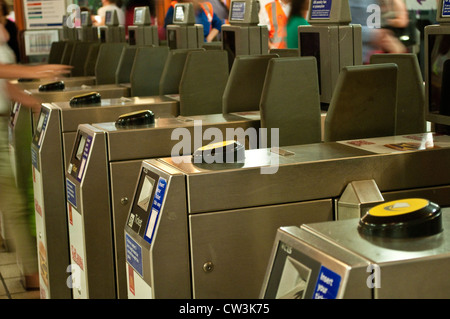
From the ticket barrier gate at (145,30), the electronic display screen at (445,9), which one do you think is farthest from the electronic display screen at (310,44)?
the ticket barrier gate at (145,30)

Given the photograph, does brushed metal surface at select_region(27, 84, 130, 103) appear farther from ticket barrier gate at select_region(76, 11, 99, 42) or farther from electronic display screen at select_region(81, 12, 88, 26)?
electronic display screen at select_region(81, 12, 88, 26)

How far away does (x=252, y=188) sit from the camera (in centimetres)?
185

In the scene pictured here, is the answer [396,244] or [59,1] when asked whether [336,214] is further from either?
[59,1]

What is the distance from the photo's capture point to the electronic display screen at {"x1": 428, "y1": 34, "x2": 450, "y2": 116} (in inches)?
86.7

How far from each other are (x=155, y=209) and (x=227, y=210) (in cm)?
18

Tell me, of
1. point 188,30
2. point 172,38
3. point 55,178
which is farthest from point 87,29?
point 55,178

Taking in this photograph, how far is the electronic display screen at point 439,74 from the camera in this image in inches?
86.7

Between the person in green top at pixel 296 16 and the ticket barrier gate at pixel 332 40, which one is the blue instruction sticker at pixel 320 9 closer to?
the ticket barrier gate at pixel 332 40

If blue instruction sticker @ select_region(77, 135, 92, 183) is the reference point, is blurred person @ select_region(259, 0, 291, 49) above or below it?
above

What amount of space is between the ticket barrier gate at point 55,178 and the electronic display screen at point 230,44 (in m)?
0.69

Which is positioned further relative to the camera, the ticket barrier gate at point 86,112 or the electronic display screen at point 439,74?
the ticket barrier gate at point 86,112

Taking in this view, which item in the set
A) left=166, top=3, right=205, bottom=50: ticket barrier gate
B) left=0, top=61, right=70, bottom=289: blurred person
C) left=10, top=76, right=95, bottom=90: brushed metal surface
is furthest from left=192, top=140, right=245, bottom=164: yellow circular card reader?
left=10, top=76, right=95, bottom=90: brushed metal surface

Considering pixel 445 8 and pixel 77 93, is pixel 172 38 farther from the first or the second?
pixel 445 8
